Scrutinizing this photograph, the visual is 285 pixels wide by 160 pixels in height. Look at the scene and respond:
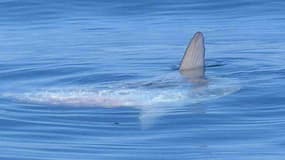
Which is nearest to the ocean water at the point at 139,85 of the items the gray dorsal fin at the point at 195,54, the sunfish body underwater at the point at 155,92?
the sunfish body underwater at the point at 155,92

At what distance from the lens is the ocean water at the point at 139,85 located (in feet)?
24.8

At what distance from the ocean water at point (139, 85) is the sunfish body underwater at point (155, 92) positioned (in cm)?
1

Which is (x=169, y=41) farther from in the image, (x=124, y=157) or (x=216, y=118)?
(x=124, y=157)

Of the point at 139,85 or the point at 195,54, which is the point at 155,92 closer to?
the point at 139,85

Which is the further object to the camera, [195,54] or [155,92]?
[195,54]

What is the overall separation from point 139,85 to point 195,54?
598 mm

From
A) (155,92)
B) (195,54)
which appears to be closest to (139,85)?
(155,92)

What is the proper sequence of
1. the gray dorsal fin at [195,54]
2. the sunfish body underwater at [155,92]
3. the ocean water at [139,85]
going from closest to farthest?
the ocean water at [139,85]
the sunfish body underwater at [155,92]
the gray dorsal fin at [195,54]

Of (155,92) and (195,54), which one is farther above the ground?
(195,54)

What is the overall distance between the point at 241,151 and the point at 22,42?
6.44 metres

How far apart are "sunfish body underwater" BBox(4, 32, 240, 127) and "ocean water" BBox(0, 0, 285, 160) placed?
0.04 ft

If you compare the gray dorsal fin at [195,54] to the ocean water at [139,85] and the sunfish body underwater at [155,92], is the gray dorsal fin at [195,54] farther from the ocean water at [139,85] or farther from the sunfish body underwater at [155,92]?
the ocean water at [139,85]

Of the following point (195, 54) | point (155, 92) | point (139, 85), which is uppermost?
point (195, 54)

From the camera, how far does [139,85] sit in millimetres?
9828
